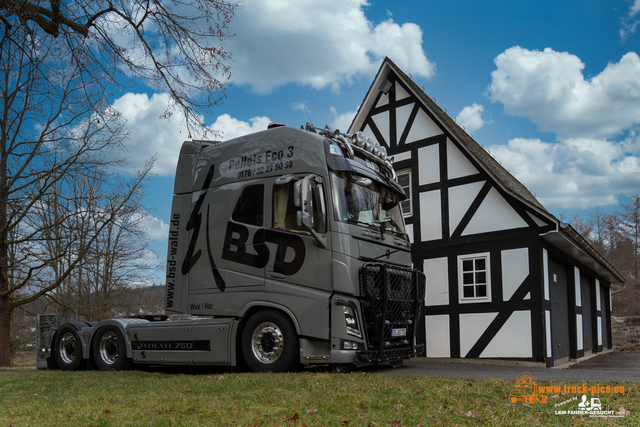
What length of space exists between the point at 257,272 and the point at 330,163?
6.56 feet

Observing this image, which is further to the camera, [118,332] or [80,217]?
[80,217]

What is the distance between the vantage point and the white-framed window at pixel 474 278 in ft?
44.4

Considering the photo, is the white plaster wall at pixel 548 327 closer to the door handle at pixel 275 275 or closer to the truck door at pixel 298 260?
the truck door at pixel 298 260

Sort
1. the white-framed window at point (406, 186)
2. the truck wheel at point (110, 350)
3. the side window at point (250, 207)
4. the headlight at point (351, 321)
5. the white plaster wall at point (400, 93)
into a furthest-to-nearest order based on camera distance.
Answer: the white plaster wall at point (400, 93)
the white-framed window at point (406, 186)
the truck wheel at point (110, 350)
the side window at point (250, 207)
the headlight at point (351, 321)

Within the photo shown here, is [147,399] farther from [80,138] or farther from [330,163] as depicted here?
[80,138]

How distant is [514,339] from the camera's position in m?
12.8

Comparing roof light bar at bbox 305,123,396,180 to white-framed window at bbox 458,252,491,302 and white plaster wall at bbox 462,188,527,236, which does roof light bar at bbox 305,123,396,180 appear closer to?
white plaster wall at bbox 462,188,527,236

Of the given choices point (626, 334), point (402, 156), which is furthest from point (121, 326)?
point (626, 334)

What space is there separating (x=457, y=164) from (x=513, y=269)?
130 inches

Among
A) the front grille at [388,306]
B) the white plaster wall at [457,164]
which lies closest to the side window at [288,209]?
the front grille at [388,306]

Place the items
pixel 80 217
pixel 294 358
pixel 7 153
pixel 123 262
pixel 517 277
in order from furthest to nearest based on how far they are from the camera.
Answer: pixel 123 262 → pixel 80 217 → pixel 7 153 → pixel 517 277 → pixel 294 358

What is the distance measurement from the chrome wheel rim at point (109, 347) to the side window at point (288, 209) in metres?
4.43

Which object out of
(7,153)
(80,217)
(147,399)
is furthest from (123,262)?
(147,399)

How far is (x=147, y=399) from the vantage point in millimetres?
5531
